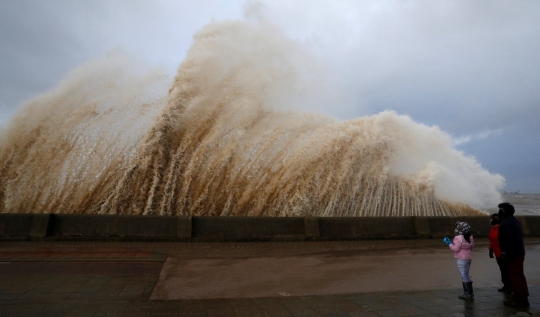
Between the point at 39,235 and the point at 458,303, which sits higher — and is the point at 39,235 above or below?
above

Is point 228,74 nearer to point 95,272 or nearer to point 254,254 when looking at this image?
point 254,254

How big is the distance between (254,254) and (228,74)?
9.03 m

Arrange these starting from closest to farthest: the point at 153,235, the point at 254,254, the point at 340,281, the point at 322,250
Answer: the point at 340,281, the point at 254,254, the point at 322,250, the point at 153,235

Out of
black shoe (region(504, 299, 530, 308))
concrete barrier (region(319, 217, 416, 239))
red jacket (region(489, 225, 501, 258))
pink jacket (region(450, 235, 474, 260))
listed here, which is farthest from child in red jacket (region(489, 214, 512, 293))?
concrete barrier (region(319, 217, 416, 239))

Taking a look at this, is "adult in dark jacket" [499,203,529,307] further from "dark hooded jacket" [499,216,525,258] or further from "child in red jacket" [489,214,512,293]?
"child in red jacket" [489,214,512,293]

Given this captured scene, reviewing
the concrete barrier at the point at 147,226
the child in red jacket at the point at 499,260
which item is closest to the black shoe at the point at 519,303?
the child in red jacket at the point at 499,260

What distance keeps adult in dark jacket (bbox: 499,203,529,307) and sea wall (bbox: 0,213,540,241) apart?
530 centimetres

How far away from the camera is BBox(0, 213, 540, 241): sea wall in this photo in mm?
8594

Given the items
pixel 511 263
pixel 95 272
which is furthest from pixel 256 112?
pixel 511 263

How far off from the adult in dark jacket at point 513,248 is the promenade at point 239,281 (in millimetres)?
335

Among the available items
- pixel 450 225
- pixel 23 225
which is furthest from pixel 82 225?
pixel 450 225

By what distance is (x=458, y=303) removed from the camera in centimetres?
449

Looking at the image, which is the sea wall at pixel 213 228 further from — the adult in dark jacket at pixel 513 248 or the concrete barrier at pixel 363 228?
the adult in dark jacket at pixel 513 248

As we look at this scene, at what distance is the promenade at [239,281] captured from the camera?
13.5 ft
